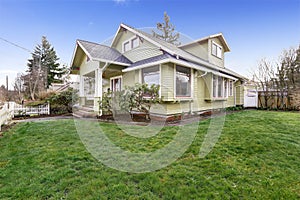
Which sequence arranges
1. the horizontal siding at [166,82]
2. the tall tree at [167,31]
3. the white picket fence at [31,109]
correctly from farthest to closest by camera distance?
the tall tree at [167,31] < the white picket fence at [31,109] < the horizontal siding at [166,82]

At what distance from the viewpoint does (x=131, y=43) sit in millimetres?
9953

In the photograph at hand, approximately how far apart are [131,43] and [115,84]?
2880mm

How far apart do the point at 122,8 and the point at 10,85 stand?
848 inches

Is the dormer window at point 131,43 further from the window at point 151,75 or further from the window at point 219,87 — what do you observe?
the window at point 219,87

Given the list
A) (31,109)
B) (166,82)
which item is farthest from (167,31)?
(31,109)

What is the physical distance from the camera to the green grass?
227cm

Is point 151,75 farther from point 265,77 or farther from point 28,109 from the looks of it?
point 265,77

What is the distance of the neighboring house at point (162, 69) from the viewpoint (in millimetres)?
7264

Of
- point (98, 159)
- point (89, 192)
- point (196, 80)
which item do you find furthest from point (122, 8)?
point (89, 192)

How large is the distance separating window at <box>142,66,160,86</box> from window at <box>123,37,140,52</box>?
2.39 meters

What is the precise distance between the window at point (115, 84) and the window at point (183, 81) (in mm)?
4103

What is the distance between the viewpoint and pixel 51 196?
7.32 ft

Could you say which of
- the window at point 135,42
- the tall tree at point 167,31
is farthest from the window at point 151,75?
the tall tree at point 167,31

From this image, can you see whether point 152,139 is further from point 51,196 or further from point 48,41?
point 48,41
